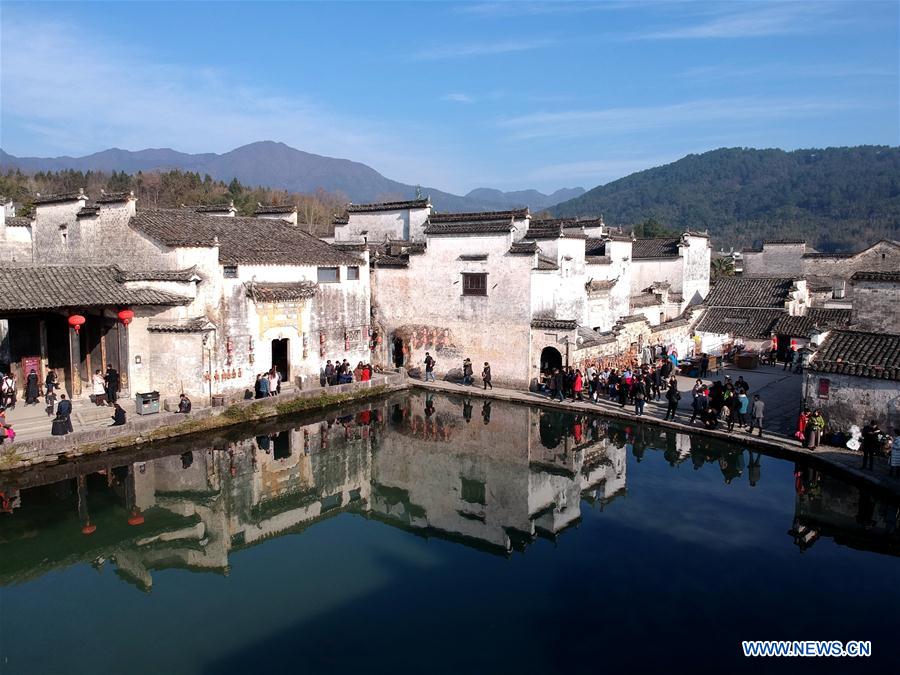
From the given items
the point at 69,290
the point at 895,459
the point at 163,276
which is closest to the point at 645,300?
the point at 895,459

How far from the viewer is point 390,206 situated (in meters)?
30.3

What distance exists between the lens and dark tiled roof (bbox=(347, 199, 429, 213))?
96.7 feet

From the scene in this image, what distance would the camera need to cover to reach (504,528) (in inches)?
526

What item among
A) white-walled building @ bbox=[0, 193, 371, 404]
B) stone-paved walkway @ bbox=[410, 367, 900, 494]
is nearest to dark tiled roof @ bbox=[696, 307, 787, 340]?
stone-paved walkway @ bbox=[410, 367, 900, 494]

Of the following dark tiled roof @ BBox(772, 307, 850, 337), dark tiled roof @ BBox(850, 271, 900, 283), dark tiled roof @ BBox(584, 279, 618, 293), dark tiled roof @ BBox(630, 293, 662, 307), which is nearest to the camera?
dark tiled roof @ BBox(850, 271, 900, 283)

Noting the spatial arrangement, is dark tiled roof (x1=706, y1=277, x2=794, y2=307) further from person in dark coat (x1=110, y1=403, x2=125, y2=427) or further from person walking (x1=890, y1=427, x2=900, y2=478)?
person in dark coat (x1=110, y1=403, x2=125, y2=427)

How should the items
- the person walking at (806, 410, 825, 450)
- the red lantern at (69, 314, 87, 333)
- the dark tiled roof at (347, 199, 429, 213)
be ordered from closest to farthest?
the person walking at (806, 410, 825, 450), the red lantern at (69, 314, 87, 333), the dark tiled roof at (347, 199, 429, 213)

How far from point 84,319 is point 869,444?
65.2 ft

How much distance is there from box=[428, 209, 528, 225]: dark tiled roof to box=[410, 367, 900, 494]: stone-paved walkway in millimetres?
6316

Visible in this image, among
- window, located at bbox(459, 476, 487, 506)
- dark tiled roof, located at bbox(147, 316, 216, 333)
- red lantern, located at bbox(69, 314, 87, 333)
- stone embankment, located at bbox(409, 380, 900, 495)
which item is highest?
red lantern, located at bbox(69, 314, 87, 333)

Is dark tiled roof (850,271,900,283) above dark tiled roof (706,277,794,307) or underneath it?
above

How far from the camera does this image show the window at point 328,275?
2377 centimetres

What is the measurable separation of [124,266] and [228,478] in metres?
8.72

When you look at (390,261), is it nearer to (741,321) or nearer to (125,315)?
(125,315)
